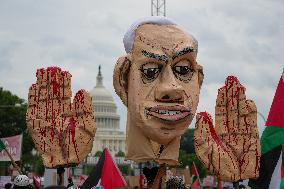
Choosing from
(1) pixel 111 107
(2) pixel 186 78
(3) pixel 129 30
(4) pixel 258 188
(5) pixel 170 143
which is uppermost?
(1) pixel 111 107

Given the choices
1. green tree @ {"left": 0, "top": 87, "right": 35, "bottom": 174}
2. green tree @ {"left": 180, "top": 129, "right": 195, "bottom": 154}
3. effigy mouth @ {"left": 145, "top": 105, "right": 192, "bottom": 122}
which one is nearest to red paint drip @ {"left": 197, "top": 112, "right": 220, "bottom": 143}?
effigy mouth @ {"left": 145, "top": 105, "right": 192, "bottom": 122}

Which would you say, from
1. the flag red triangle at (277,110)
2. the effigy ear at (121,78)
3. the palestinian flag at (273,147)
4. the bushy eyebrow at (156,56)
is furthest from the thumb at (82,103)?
the flag red triangle at (277,110)

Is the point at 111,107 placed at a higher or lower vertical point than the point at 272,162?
higher

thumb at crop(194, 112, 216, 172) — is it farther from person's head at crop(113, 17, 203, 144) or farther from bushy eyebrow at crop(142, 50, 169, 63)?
bushy eyebrow at crop(142, 50, 169, 63)

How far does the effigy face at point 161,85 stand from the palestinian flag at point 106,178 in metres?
0.77

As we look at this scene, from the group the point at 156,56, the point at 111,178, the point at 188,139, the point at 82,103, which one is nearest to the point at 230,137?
the point at 156,56

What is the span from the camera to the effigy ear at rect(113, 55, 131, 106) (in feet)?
20.5

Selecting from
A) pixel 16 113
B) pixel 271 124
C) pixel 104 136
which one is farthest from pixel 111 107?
pixel 271 124

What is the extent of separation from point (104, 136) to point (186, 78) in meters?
94.6

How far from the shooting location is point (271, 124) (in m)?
6.86

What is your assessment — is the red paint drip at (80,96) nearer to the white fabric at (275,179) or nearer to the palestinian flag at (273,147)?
the palestinian flag at (273,147)

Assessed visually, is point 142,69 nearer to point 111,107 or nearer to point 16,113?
point 16,113

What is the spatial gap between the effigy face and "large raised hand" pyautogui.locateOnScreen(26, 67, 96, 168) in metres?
0.49

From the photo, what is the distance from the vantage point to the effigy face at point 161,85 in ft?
19.9
